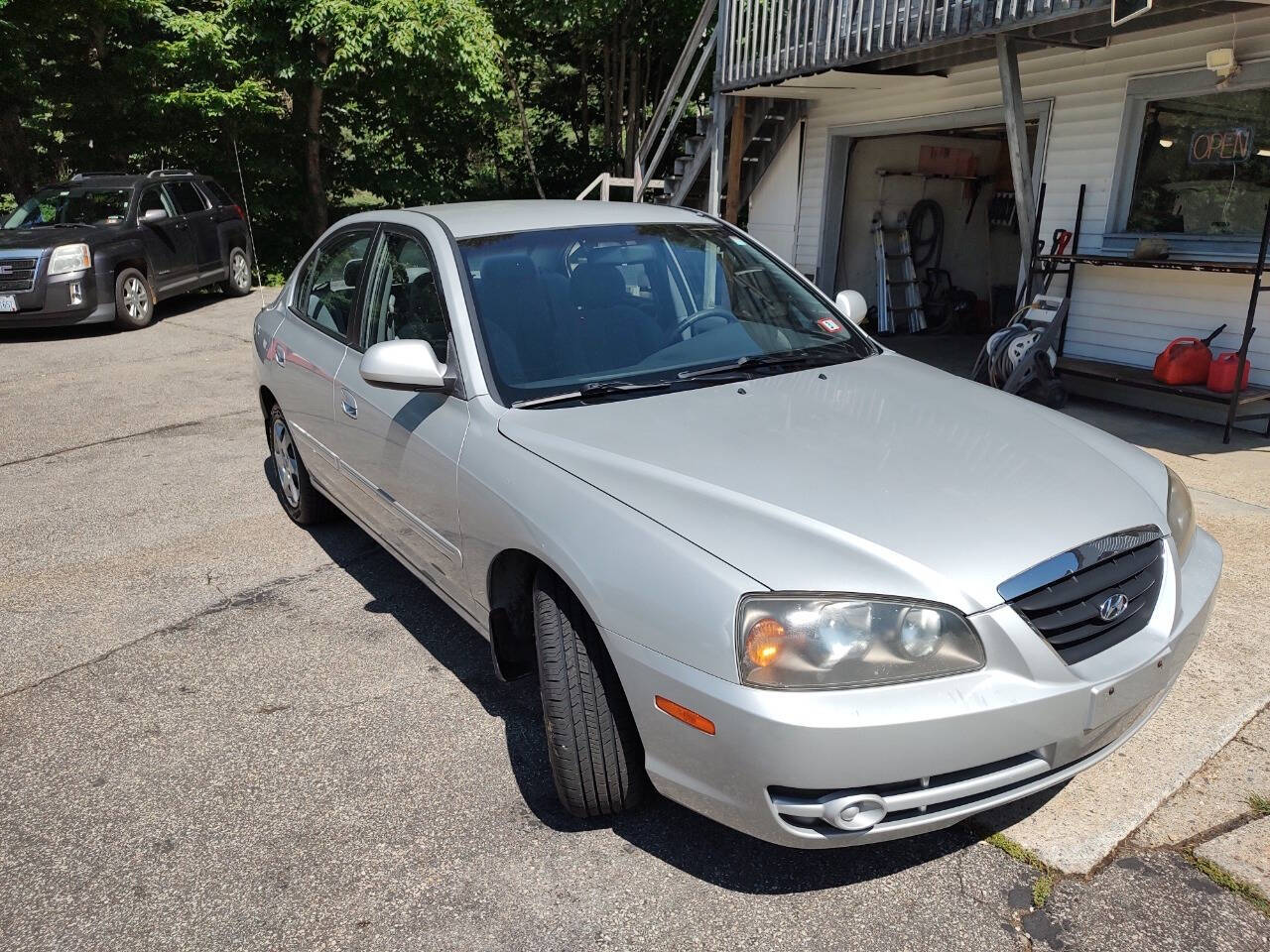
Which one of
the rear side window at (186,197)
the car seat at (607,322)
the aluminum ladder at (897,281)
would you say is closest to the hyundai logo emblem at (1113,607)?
the car seat at (607,322)

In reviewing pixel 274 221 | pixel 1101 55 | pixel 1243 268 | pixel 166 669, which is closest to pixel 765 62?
pixel 1101 55

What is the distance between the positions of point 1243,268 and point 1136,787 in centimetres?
509

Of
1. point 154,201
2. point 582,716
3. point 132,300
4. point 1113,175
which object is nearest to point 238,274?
point 154,201

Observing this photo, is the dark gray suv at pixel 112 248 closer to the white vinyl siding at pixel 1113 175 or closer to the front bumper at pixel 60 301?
the front bumper at pixel 60 301

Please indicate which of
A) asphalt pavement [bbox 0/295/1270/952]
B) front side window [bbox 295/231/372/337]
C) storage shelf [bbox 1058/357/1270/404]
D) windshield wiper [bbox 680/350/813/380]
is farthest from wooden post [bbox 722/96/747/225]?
windshield wiper [bbox 680/350/813/380]

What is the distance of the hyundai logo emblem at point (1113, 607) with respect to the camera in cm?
235

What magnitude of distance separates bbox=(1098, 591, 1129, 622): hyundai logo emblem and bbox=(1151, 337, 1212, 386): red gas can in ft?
17.7

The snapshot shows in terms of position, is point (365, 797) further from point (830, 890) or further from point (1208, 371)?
point (1208, 371)

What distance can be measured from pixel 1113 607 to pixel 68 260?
38.0ft

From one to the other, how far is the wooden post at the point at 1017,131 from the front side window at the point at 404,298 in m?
5.55

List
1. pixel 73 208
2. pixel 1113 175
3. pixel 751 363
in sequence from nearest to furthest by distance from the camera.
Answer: pixel 751 363
pixel 1113 175
pixel 73 208

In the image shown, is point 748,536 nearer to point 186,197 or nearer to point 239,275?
point 186,197

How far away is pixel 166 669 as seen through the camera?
368 cm

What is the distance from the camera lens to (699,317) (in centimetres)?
353
